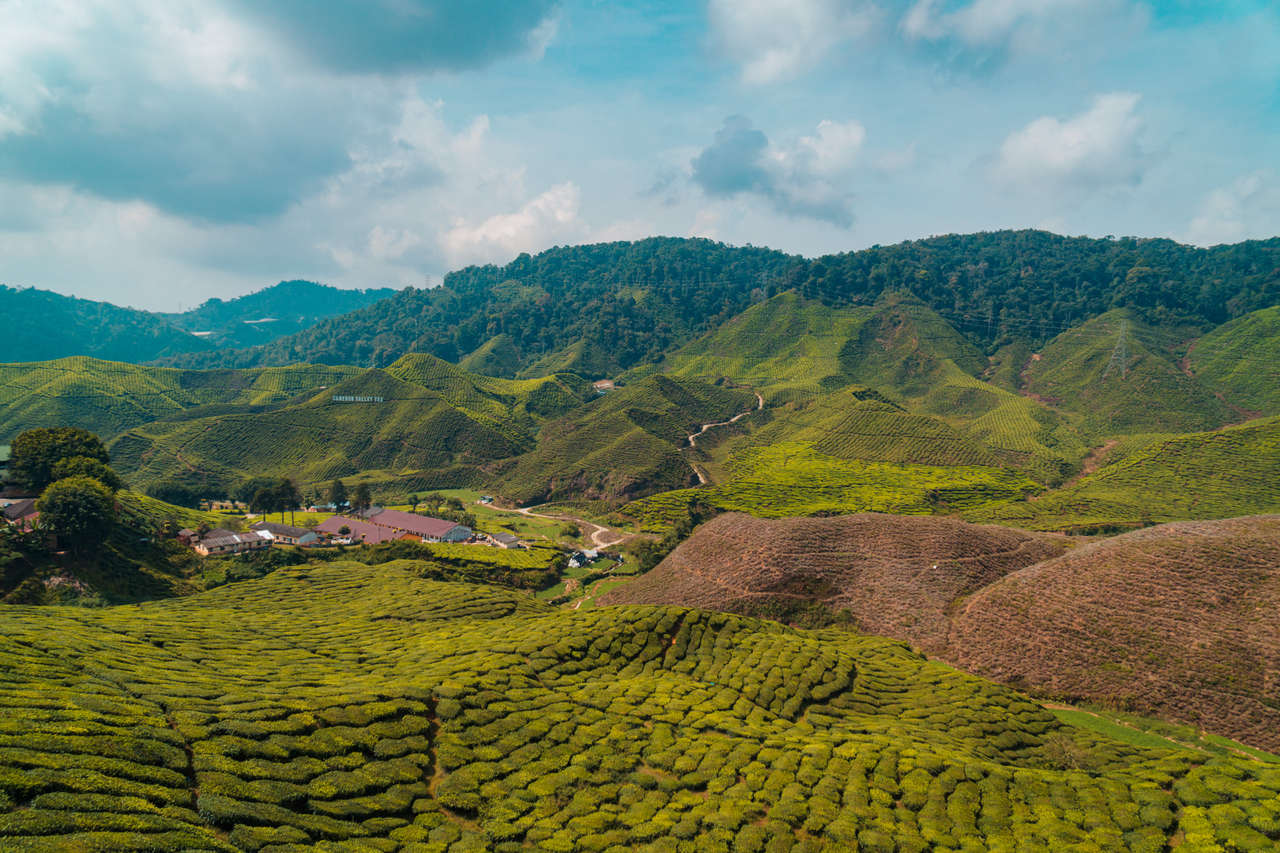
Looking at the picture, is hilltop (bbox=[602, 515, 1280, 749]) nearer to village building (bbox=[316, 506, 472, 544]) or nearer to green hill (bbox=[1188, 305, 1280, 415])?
village building (bbox=[316, 506, 472, 544])

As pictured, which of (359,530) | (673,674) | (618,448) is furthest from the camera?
(618,448)

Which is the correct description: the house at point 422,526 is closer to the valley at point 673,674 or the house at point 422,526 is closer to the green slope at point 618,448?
the valley at point 673,674

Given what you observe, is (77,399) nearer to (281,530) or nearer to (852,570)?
(281,530)

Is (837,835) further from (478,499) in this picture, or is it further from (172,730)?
(478,499)

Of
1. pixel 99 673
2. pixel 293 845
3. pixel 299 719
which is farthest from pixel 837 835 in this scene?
pixel 99 673

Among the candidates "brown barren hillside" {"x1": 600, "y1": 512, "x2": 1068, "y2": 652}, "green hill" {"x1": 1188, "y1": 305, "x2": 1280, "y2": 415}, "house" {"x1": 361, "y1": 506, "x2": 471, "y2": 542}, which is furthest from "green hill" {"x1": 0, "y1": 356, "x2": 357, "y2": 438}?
"green hill" {"x1": 1188, "y1": 305, "x2": 1280, "y2": 415}

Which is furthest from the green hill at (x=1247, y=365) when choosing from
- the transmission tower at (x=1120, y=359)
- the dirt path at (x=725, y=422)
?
the dirt path at (x=725, y=422)

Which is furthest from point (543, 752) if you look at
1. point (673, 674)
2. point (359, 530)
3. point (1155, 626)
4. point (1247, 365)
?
point (1247, 365)
